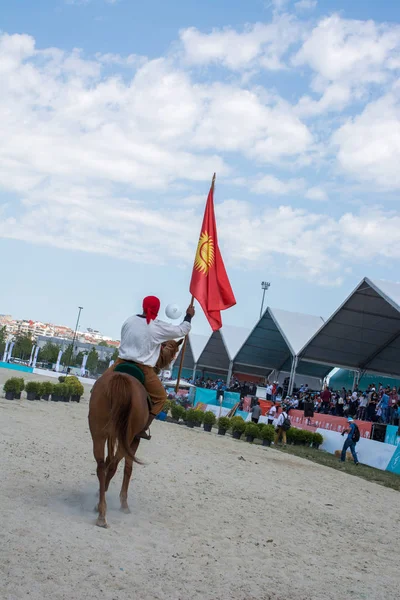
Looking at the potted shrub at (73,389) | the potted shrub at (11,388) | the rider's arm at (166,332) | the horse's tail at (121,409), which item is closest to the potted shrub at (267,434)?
the potted shrub at (73,389)

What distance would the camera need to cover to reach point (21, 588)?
423cm

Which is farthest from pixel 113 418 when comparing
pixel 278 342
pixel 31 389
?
pixel 278 342

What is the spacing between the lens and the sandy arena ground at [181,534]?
4828 millimetres

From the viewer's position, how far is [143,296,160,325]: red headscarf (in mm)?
7135

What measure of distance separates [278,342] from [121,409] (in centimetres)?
4224

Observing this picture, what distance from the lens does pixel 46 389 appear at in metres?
21.6

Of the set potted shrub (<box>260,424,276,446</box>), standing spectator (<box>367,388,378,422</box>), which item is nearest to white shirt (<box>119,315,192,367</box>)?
potted shrub (<box>260,424,276,446</box>)

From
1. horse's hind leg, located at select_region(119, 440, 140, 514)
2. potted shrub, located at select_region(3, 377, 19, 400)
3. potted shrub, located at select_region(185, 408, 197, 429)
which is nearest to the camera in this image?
horse's hind leg, located at select_region(119, 440, 140, 514)

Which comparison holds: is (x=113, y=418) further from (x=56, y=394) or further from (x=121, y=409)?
(x=56, y=394)

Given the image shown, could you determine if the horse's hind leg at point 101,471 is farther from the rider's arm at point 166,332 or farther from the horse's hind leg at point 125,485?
the rider's arm at point 166,332

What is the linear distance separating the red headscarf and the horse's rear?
772mm

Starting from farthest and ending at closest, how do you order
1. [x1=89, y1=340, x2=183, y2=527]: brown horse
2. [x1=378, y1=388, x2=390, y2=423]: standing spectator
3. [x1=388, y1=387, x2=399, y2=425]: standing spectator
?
[x1=378, y1=388, x2=390, y2=423]: standing spectator → [x1=388, y1=387, x2=399, y2=425]: standing spectator → [x1=89, y1=340, x2=183, y2=527]: brown horse

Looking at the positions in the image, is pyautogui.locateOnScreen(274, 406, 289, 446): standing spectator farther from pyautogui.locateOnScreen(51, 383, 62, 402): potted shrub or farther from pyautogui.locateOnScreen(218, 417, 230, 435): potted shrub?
pyautogui.locateOnScreen(51, 383, 62, 402): potted shrub

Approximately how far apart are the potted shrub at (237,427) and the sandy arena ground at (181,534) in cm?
930
